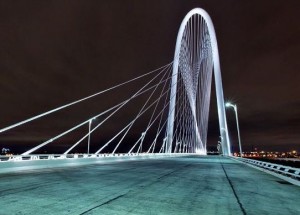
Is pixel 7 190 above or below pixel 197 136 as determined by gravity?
below

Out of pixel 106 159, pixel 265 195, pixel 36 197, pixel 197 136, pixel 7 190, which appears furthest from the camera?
pixel 197 136

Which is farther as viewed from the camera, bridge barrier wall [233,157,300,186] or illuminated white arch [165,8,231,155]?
illuminated white arch [165,8,231,155]

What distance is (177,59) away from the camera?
53656 mm

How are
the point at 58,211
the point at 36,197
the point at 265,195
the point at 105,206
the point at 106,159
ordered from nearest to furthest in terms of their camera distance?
the point at 58,211 → the point at 105,206 → the point at 36,197 → the point at 265,195 → the point at 106,159

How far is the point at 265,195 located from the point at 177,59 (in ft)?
151

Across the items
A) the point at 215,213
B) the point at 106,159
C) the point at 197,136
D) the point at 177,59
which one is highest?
the point at 177,59

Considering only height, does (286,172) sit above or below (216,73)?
below

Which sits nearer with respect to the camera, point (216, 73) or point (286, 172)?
point (286, 172)

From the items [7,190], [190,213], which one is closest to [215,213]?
[190,213]

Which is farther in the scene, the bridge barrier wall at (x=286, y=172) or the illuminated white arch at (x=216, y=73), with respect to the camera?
the illuminated white arch at (x=216, y=73)

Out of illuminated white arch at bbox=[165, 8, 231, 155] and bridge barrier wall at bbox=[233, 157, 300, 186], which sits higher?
illuminated white arch at bbox=[165, 8, 231, 155]

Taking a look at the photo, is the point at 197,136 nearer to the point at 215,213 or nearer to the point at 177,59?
the point at 177,59

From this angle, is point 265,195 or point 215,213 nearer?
point 215,213

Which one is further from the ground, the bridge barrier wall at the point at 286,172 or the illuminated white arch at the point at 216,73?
the illuminated white arch at the point at 216,73
